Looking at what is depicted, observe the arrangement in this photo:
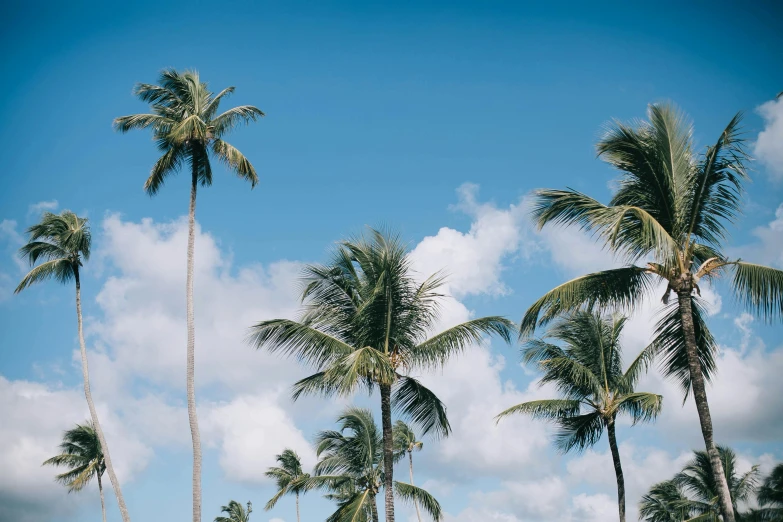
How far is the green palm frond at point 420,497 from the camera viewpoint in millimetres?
26062

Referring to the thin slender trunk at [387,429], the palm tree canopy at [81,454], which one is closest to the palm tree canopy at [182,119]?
the thin slender trunk at [387,429]

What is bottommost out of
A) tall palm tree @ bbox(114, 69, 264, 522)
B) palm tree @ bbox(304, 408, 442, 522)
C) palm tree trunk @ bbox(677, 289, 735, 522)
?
palm tree trunk @ bbox(677, 289, 735, 522)

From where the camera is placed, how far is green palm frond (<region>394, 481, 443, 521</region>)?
2606 cm

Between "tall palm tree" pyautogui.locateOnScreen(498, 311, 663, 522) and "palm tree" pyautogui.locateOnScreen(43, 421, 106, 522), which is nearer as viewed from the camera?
"tall palm tree" pyautogui.locateOnScreen(498, 311, 663, 522)

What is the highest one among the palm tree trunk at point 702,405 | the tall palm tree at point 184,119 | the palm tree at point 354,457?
the tall palm tree at point 184,119

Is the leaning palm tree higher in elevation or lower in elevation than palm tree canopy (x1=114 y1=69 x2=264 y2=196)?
lower

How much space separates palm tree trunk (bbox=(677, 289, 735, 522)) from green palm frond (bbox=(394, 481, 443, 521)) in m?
15.5

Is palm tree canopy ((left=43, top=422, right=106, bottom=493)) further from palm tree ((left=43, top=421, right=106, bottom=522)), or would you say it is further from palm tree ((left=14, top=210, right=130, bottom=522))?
palm tree ((left=14, top=210, right=130, bottom=522))

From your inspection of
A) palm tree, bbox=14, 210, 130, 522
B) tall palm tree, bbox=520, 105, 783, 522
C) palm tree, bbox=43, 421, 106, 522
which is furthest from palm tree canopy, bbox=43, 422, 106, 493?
tall palm tree, bbox=520, 105, 783, 522

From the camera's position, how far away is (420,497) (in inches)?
1046

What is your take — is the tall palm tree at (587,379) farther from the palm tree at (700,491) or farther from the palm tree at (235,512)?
the palm tree at (235,512)

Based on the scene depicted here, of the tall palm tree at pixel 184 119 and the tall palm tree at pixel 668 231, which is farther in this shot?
the tall palm tree at pixel 184 119

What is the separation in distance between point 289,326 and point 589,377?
35.2 ft

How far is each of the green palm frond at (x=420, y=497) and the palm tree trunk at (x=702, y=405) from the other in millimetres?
15503
